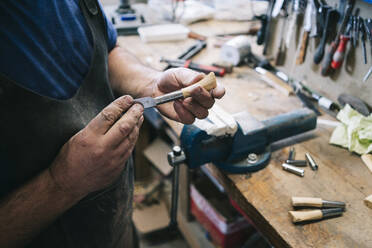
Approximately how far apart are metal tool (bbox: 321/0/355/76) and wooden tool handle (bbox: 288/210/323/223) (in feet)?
2.36

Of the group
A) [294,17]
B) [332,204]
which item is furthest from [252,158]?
[294,17]

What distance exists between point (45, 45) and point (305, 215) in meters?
0.83

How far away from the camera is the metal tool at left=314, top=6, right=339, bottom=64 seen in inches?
47.3

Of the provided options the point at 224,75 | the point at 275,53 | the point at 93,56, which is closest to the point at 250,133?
the point at 93,56

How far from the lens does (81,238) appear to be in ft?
3.06

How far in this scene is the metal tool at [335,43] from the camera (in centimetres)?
114

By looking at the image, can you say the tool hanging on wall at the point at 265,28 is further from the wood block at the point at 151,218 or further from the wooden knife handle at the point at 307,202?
the wood block at the point at 151,218

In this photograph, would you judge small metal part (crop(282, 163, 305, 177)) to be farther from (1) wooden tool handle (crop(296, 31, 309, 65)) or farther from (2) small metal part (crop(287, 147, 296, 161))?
(1) wooden tool handle (crop(296, 31, 309, 65))

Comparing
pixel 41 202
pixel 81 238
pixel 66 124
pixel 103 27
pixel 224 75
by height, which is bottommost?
pixel 81 238

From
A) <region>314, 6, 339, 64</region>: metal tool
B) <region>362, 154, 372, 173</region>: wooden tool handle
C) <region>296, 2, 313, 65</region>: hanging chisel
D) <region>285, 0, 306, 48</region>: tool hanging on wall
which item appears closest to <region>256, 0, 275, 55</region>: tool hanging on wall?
<region>285, 0, 306, 48</region>: tool hanging on wall

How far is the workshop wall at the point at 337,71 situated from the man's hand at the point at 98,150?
0.92 m

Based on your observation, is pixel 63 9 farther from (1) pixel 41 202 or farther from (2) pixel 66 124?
(1) pixel 41 202

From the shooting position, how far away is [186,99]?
3.06 feet

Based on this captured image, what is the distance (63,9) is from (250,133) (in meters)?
0.67
